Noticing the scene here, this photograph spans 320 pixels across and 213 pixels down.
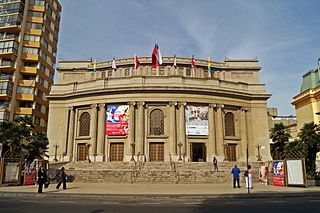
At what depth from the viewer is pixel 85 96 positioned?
4081 cm

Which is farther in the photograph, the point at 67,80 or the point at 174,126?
the point at 67,80

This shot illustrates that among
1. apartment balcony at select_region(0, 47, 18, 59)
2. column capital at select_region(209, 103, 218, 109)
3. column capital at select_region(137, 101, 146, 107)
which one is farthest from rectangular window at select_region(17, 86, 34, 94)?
column capital at select_region(209, 103, 218, 109)

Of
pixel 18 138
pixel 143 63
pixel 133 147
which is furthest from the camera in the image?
pixel 143 63

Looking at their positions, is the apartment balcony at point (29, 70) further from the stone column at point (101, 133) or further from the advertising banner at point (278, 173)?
the advertising banner at point (278, 173)

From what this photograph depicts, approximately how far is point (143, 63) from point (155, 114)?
10476 millimetres

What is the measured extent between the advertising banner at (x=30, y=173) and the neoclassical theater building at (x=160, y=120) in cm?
1341

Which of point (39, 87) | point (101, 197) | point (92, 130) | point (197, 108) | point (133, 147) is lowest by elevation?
point (101, 197)

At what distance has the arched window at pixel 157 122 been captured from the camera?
3806cm

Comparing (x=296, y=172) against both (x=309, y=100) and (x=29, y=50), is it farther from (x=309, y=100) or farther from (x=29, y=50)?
(x=29, y=50)

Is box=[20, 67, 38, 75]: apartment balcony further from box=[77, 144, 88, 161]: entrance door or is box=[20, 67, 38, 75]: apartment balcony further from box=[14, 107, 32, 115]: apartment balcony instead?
box=[77, 144, 88, 161]: entrance door

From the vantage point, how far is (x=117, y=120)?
38.4m

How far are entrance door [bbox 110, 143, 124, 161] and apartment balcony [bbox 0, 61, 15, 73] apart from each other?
2288cm

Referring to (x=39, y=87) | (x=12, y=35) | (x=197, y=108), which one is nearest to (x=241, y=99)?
(x=197, y=108)

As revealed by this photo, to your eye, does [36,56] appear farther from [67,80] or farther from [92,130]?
[92,130]
